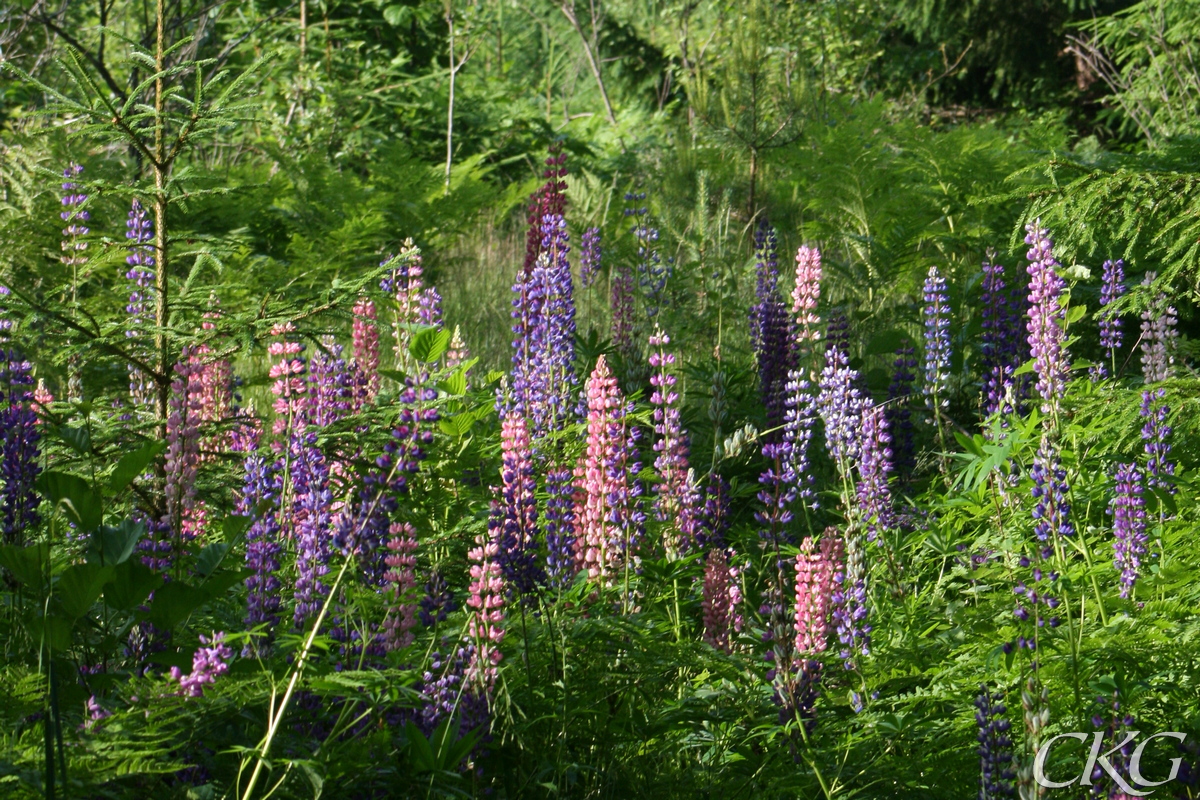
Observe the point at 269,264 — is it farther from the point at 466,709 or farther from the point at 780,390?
the point at 466,709

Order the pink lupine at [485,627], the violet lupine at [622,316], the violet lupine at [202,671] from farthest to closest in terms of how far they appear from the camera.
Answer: the violet lupine at [622,316] → the pink lupine at [485,627] → the violet lupine at [202,671]

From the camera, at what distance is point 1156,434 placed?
10.3 ft

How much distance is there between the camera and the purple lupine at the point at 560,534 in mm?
2766

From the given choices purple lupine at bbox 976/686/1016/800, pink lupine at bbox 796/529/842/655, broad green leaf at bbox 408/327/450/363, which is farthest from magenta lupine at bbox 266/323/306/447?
purple lupine at bbox 976/686/1016/800

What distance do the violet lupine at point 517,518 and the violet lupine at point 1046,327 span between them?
4.39 ft

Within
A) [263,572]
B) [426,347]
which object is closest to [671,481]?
[426,347]

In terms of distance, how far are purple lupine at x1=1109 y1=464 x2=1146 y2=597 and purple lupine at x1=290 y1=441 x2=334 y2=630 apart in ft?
6.23

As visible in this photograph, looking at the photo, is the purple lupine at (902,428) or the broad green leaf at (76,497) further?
the purple lupine at (902,428)

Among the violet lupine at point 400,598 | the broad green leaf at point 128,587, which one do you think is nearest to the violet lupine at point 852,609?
the violet lupine at point 400,598

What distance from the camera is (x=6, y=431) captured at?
2289mm

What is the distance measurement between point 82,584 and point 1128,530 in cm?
237

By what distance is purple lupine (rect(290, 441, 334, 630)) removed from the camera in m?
2.18

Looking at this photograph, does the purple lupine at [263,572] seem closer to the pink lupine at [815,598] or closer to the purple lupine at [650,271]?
the pink lupine at [815,598]

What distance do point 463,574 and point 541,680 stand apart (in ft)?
2.16
